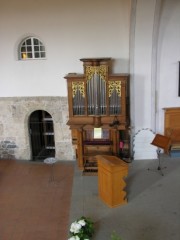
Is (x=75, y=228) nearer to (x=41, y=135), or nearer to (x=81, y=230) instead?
(x=81, y=230)

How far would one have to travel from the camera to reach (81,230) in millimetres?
5570

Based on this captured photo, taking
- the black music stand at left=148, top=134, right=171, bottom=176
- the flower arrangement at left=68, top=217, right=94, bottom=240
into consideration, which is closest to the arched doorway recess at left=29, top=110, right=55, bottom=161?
the black music stand at left=148, top=134, right=171, bottom=176

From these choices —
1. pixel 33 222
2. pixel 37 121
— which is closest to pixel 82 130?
pixel 37 121

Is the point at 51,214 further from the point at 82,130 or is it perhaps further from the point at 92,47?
the point at 92,47

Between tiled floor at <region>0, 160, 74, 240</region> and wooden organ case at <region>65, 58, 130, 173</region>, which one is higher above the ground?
wooden organ case at <region>65, 58, 130, 173</region>

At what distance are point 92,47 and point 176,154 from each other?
415 cm

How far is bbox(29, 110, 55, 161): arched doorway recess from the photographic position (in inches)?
398

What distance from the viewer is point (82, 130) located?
28.5 ft

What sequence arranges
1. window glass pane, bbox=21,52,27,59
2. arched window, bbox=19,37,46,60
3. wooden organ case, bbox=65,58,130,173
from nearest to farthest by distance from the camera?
1. wooden organ case, bbox=65,58,130,173
2. arched window, bbox=19,37,46,60
3. window glass pane, bbox=21,52,27,59

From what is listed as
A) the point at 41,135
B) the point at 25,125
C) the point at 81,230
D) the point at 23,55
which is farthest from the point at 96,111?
the point at 81,230

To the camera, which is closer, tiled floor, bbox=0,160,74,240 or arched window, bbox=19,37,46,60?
tiled floor, bbox=0,160,74,240

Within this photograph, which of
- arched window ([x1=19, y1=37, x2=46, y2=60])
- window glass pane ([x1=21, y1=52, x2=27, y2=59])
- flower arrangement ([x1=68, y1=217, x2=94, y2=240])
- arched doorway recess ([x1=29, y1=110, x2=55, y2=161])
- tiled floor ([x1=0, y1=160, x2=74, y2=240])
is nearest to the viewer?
flower arrangement ([x1=68, y1=217, x2=94, y2=240])

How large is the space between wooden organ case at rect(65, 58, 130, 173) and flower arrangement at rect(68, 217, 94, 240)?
2.95m

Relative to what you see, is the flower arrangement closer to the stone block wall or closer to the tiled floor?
the tiled floor
